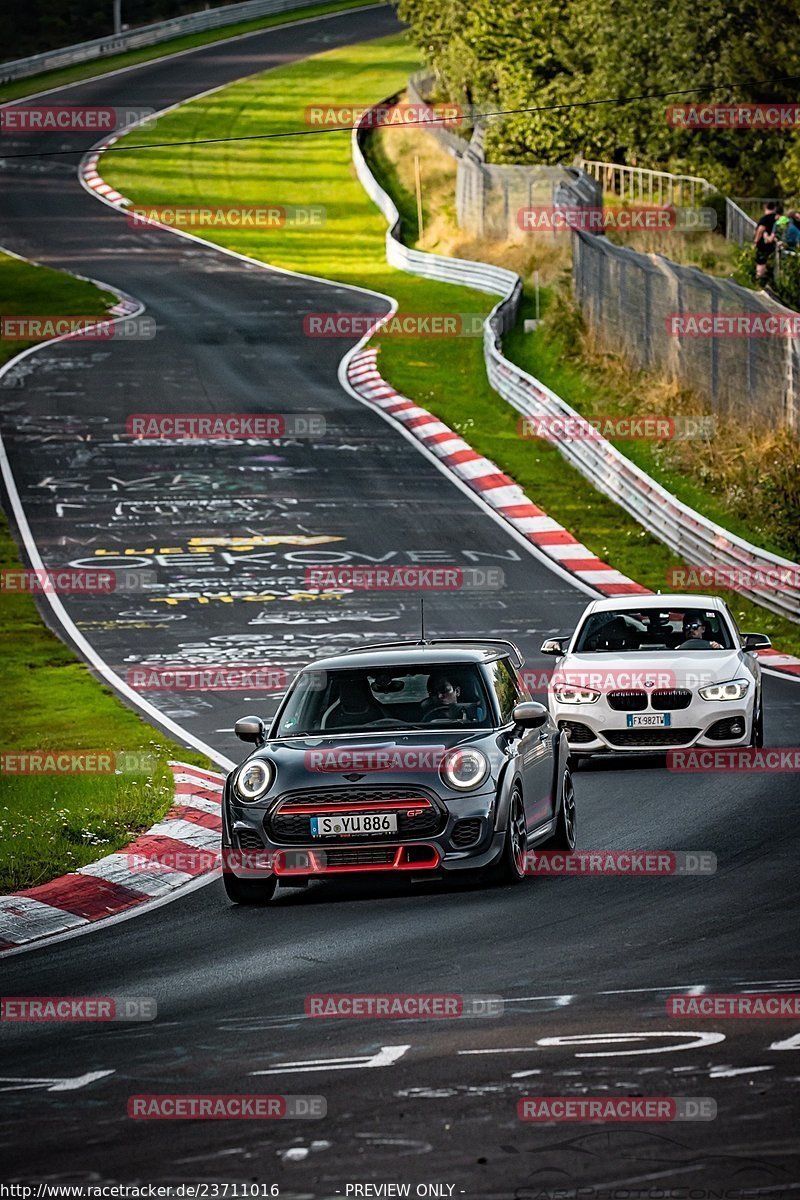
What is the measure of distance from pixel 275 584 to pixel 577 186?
20.2 m

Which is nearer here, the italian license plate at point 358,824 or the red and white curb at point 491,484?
the italian license plate at point 358,824

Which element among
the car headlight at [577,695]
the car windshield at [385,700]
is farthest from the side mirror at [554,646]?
the car windshield at [385,700]

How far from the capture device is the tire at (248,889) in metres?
11.9

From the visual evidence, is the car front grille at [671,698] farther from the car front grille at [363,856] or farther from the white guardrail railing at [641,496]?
the white guardrail railing at [641,496]

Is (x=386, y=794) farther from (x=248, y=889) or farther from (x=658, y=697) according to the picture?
(x=658, y=697)

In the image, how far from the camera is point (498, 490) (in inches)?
1283

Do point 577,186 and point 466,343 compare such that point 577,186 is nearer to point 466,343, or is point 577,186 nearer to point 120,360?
point 466,343

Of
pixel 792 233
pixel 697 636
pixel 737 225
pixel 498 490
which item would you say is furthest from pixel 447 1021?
pixel 737 225

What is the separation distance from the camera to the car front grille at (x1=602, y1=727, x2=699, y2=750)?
17188mm

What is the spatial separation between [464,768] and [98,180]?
6069 cm

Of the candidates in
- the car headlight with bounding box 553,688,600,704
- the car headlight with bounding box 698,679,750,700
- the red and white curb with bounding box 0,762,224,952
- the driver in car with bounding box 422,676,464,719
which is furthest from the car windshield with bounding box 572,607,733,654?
the driver in car with bounding box 422,676,464,719

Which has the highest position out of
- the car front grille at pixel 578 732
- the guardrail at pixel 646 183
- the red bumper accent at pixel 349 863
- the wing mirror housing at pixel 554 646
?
the red bumper accent at pixel 349 863

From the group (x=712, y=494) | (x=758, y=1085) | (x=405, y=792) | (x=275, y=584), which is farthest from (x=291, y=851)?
(x=712, y=494)

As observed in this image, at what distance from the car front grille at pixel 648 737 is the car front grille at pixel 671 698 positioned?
0.20 m
